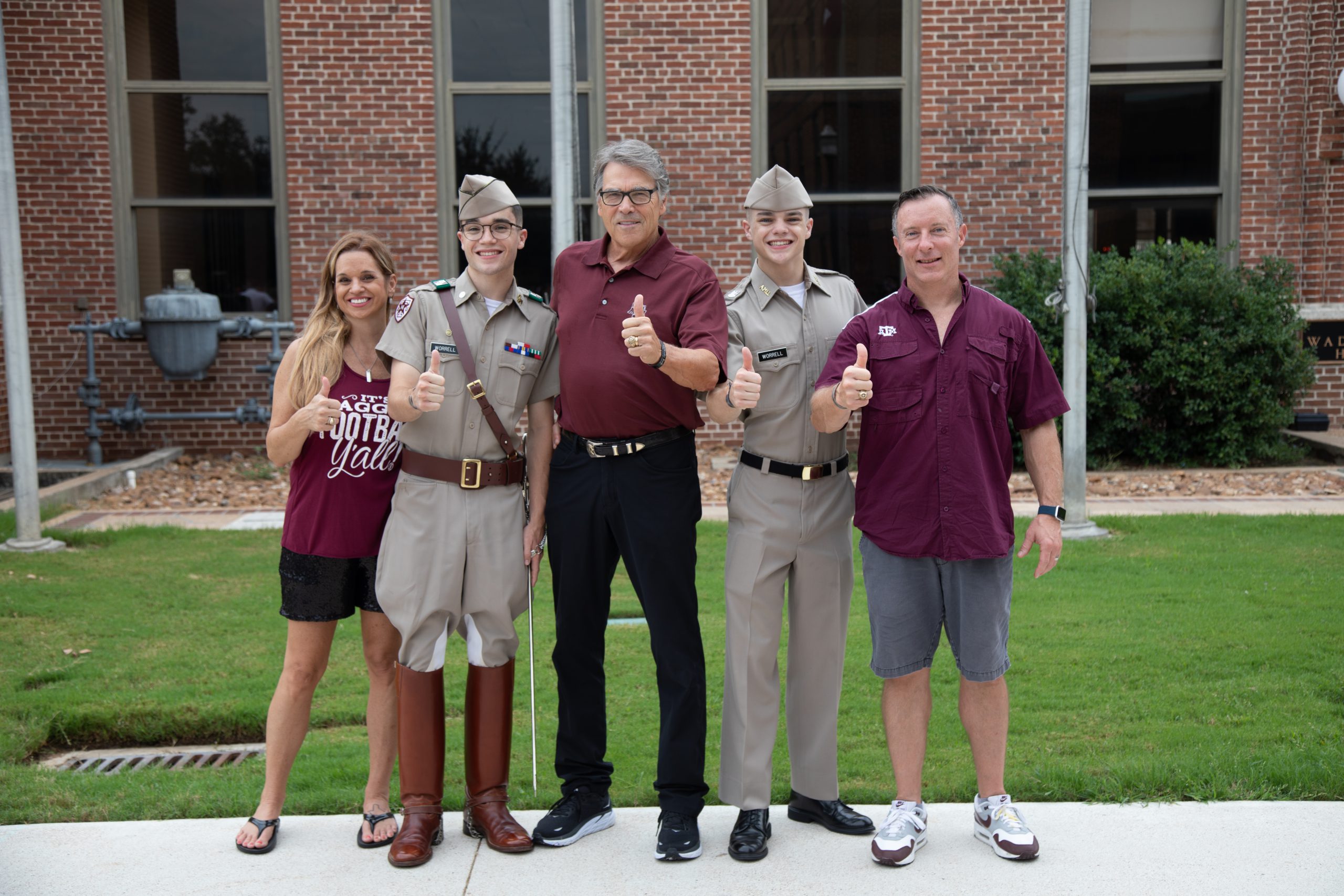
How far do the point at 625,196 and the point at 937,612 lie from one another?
1.54 metres

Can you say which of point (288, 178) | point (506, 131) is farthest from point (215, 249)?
point (506, 131)

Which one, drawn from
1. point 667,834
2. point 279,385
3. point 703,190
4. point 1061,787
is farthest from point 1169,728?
point 703,190

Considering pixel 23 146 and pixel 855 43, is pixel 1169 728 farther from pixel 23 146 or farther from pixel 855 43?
pixel 23 146

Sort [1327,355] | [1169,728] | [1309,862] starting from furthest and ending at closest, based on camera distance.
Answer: [1327,355] < [1169,728] < [1309,862]

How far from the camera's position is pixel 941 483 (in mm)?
3480

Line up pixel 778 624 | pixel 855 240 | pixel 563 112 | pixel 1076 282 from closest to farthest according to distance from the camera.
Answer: pixel 778 624
pixel 563 112
pixel 1076 282
pixel 855 240

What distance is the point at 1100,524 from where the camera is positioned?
805cm

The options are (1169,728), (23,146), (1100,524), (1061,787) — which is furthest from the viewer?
(23,146)

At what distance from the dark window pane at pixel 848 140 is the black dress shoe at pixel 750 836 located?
8.53 meters

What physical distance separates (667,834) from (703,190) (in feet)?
27.2

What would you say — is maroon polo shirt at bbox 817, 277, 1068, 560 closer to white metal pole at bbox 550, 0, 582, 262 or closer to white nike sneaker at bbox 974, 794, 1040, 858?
white nike sneaker at bbox 974, 794, 1040, 858

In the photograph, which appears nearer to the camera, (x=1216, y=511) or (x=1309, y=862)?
(x=1309, y=862)

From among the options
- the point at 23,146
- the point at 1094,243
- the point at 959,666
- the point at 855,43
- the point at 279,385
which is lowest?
the point at 959,666

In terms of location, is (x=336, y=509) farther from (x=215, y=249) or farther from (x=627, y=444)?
(x=215, y=249)
